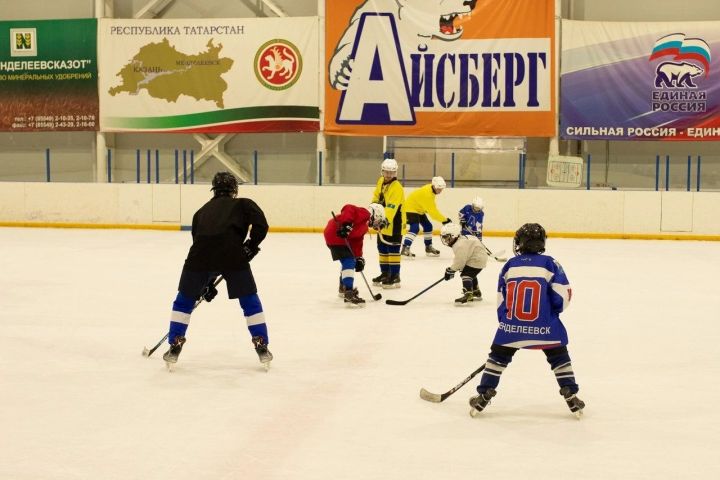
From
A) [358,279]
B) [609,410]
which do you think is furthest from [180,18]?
[609,410]

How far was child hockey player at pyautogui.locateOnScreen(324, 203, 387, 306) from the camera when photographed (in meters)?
8.29

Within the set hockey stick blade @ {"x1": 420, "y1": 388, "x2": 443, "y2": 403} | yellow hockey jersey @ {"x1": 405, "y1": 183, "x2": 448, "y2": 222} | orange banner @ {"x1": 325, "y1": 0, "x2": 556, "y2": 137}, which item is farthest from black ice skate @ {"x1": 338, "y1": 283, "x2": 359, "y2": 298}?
orange banner @ {"x1": 325, "y1": 0, "x2": 556, "y2": 137}

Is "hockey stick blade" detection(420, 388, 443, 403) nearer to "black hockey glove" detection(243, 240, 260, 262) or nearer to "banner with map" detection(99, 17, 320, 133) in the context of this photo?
"black hockey glove" detection(243, 240, 260, 262)


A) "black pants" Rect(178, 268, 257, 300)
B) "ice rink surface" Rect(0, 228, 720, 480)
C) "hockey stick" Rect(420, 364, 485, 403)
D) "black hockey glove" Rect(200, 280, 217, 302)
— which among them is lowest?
"ice rink surface" Rect(0, 228, 720, 480)

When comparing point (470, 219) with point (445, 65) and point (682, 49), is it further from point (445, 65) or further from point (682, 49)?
point (682, 49)

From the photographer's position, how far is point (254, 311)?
19.4 ft

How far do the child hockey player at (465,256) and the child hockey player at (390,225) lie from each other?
4.21 ft

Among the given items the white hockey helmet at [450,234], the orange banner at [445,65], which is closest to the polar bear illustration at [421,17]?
the orange banner at [445,65]

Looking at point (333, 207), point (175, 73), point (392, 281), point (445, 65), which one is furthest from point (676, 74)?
point (392, 281)

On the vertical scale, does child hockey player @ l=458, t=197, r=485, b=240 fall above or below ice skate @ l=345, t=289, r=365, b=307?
above

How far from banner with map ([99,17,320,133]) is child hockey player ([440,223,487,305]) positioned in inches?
417

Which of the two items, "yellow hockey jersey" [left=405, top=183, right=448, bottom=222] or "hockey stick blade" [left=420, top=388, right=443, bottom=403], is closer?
"hockey stick blade" [left=420, top=388, right=443, bottom=403]

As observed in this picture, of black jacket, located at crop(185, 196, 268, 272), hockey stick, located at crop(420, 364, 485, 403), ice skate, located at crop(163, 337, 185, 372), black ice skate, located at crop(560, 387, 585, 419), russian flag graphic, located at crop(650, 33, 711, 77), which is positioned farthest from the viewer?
russian flag graphic, located at crop(650, 33, 711, 77)

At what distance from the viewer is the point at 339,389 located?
551cm
